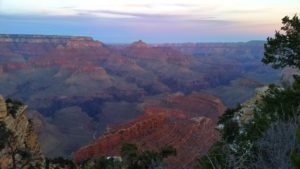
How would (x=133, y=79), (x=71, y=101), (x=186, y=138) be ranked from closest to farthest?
(x=186, y=138)
(x=71, y=101)
(x=133, y=79)

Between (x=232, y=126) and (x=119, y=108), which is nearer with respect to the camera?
(x=232, y=126)

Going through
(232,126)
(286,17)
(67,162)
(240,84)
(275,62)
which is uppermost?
(286,17)

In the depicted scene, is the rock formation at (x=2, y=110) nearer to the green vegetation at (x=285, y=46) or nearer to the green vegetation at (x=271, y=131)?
the green vegetation at (x=271, y=131)

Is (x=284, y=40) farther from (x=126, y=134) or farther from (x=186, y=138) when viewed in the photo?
(x=126, y=134)

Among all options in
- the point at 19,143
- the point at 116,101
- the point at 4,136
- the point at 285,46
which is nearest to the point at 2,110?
the point at 19,143

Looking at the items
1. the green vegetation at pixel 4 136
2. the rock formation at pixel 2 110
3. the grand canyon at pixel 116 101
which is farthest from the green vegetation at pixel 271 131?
the rock formation at pixel 2 110

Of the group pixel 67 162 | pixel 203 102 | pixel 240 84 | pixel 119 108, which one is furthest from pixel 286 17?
Answer: pixel 240 84

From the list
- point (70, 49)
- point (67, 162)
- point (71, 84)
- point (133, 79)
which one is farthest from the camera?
point (70, 49)

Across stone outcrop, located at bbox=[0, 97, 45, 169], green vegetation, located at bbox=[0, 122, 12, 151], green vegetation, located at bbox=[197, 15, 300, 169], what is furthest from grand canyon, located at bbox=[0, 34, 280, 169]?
green vegetation, located at bbox=[0, 122, 12, 151]
